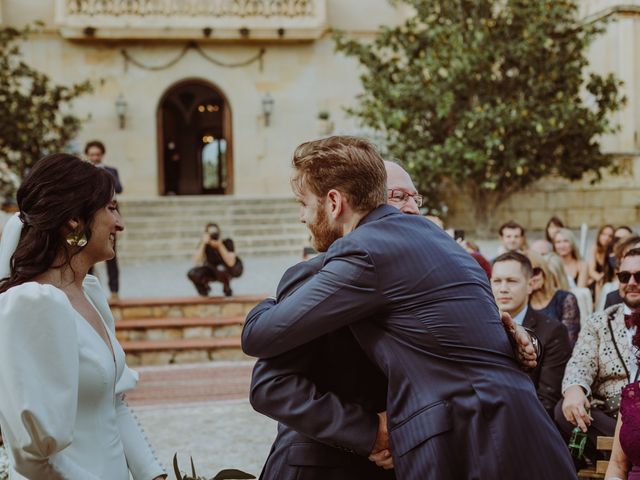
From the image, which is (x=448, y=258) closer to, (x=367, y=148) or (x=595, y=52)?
(x=367, y=148)

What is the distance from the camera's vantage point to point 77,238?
7.45 feet

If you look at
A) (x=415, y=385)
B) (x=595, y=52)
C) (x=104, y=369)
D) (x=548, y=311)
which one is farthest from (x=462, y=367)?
(x=595, y=52)

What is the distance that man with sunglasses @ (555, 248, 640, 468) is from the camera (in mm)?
4336

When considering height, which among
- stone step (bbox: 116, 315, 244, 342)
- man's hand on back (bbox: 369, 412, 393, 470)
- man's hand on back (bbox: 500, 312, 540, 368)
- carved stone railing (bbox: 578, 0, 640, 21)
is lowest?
stone step (bbox: 116, 315, 244, 342)

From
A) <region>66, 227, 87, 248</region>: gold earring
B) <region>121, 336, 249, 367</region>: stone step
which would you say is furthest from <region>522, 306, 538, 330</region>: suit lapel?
<region>121, 336, 249, 367</region>: stone step

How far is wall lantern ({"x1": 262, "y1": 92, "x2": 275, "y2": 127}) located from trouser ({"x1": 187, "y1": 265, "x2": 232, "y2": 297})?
12.2 metres

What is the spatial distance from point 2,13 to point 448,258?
883 inches

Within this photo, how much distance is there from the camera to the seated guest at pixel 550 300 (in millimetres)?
5883

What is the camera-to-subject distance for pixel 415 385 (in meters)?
1.96

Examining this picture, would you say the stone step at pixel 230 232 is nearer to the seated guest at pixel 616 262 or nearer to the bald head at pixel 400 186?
the seated guest at pixel 616 262

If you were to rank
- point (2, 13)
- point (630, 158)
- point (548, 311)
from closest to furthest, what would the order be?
point (548, 311) < point (630, 158) < point (2, 13)

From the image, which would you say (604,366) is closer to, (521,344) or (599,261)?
(521,344)

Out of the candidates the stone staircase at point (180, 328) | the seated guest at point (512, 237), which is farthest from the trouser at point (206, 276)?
the seated guest at point (512, 237)

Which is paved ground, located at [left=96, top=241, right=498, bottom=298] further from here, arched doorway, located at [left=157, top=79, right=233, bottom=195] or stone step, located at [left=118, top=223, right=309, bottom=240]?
arched doorway, located at [left=157, top=79, right=233, bottom=195]
